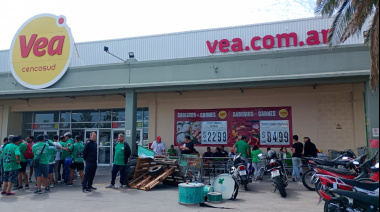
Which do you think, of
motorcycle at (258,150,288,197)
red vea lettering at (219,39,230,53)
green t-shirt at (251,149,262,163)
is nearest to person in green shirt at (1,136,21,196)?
motorcycle at (258,150,288,197)

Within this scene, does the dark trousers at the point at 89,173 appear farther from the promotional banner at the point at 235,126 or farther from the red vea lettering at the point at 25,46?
the red vea lettering at the point at 25,46

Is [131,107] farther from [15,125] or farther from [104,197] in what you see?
[15,125]

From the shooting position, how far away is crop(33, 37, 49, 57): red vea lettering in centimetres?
1791

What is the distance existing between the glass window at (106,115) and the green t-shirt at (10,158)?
990 centimetres

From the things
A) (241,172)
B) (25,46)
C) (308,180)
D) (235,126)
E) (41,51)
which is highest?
(25,46)

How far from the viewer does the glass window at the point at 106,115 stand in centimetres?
1998

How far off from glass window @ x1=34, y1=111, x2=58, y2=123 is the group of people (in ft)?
28.5

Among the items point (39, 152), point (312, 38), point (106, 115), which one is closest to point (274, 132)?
point (312, 38)

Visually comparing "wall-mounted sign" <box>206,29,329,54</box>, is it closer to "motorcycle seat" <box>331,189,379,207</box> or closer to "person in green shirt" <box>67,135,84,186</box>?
"person in green shirt" <box>67,135,84,186</box>

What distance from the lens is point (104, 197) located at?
9.83 meters

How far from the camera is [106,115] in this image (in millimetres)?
20125

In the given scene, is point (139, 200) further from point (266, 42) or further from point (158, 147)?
point (266, 42)

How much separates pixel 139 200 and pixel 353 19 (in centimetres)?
871

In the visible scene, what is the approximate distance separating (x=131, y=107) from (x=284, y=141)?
7606mm
